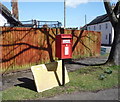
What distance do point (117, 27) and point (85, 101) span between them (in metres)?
4.98

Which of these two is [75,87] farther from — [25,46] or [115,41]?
[115,41]

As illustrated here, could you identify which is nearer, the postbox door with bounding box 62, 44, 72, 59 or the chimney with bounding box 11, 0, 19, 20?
the postbox door with bounding box 62, 44, 72, 59

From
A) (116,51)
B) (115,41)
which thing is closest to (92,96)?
(116,51)

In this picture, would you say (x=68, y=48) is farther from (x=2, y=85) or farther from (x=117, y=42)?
(x=117, y=42)

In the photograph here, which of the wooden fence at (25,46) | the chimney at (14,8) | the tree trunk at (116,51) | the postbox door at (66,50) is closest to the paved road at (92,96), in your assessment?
the postbox door at (66,50)

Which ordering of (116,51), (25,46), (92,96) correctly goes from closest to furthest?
1. (92,96)
2. (25,46)
3. (116,51)

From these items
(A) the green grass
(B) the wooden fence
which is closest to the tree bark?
(A) the green grass

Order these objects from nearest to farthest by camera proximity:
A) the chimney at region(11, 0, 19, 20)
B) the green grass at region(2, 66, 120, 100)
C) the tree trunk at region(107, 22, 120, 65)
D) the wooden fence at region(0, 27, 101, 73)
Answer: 1. the green grass at region(2, 66, 120, 100)
2. the wooden fence at region(0, 27, 101, 73)
3. the tree trunk at region(107, 22, 120, 65)
4. the chimney at region(11, 0, 19, 20)

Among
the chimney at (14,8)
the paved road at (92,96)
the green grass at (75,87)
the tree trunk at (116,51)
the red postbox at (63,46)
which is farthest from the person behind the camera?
the chimney at (14,8)

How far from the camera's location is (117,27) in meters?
7.48

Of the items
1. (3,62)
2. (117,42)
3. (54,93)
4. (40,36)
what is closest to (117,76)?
(117,42)

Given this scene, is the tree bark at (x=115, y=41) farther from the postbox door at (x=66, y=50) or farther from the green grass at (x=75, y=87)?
the postbox door at (x=66, y=50)

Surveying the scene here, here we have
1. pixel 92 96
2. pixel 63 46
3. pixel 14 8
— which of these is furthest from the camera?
pixel 14 8

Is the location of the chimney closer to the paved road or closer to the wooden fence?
the wooden fence
